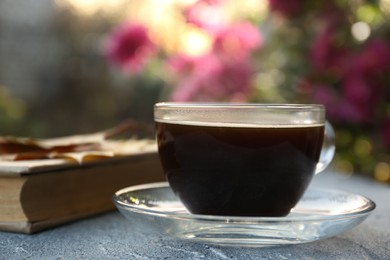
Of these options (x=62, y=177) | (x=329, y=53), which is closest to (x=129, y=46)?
(x=329, y=53)

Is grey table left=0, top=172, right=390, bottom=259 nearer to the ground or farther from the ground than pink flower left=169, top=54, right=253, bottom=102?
nearer to the ground

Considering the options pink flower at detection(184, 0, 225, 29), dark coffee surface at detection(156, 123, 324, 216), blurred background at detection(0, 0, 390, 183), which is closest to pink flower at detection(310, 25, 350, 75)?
blurred background at detection(0, 0, 390, 183)

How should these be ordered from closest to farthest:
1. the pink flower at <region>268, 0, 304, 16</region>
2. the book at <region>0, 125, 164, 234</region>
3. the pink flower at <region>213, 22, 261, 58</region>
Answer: the book at <region>0, 125, 164, 234</region> < the pink flower at <region>268, 0, 304, 16</region> < the pink flower at <region>213, 22, 261, 58</region>

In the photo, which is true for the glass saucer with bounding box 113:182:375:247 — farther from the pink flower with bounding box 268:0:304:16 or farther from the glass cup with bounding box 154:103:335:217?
the pink flower with bounding box 268:0:304:16

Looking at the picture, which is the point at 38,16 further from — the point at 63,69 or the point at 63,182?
the point at 63,182

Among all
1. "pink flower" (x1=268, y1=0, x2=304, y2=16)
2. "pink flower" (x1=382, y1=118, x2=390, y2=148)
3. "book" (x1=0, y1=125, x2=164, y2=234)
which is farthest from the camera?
"pink flower" (x1=268, y1=0, x2=304, y2=16)

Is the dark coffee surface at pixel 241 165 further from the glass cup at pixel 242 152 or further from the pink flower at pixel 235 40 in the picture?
the pink flower at pixel 235 40

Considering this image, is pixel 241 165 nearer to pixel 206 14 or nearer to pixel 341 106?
pixel 341 106
